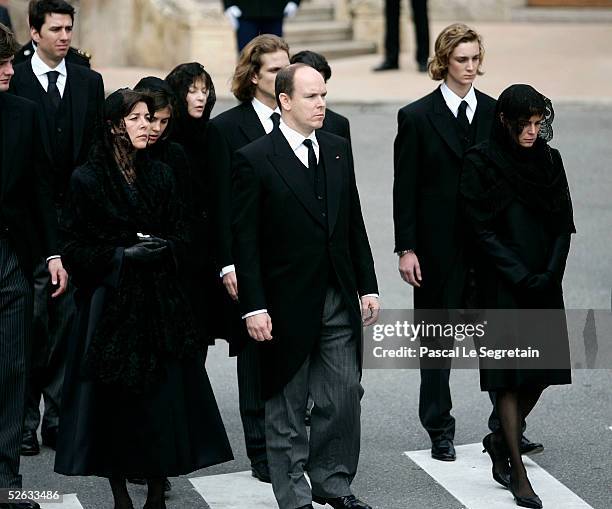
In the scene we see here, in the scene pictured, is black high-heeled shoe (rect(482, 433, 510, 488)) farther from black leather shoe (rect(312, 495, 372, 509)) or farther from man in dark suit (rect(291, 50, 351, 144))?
man in dark suit (rect(291, 50, 351, 144))

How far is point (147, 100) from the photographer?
7262mm

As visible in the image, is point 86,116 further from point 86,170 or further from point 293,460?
point 293,460

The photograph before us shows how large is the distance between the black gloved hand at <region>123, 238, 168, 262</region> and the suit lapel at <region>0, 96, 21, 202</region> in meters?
0.83

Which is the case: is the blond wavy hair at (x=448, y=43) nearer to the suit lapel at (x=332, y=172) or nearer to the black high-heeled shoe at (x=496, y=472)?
the suit lapel at (x=332, y=172)

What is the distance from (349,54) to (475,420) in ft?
41.5

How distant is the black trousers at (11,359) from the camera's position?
295 inches

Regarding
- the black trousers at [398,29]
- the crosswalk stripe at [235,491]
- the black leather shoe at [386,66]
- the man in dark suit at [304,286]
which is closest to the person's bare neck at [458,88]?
the man in dark suit at [304,286]

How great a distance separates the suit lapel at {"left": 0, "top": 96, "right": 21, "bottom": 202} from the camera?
7.59m

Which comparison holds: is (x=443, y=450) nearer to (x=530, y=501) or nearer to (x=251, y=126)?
(x=530, y=501)

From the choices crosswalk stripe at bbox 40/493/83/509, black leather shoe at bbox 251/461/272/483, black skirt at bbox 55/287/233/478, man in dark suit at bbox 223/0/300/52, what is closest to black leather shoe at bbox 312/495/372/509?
black skirt at bbox 55/287/233/478

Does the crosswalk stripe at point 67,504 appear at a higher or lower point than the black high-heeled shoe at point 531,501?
lower

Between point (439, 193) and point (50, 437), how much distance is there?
8.19 ft

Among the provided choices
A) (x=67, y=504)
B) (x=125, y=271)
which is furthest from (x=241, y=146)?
(x=67, y=504)

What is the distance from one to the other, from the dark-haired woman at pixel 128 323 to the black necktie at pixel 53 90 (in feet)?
4.86
